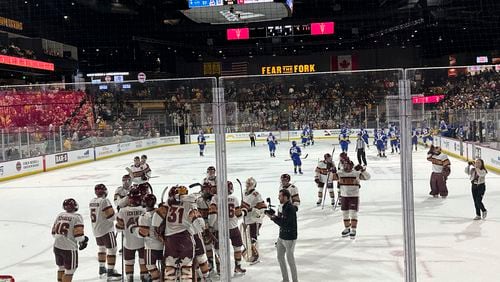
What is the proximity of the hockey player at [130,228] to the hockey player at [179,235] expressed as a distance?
670 mm

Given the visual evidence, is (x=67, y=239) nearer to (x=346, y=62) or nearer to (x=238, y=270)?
(x=238, y=270)

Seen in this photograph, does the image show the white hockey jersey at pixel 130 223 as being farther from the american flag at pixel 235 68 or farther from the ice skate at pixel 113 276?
the american flag at pixel 235 68

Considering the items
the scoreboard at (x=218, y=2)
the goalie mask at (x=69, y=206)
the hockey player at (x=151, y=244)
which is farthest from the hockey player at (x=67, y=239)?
the scoreboard at (x=218, y=2)

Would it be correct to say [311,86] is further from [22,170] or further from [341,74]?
[22,170]

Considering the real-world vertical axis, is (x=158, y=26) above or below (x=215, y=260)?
above

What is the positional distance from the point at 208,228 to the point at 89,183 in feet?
28.6

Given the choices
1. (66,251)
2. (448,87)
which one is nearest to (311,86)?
(448,87)

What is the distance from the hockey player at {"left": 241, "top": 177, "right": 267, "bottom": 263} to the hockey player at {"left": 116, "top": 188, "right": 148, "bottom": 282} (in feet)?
3.83

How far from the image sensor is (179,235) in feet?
15.4

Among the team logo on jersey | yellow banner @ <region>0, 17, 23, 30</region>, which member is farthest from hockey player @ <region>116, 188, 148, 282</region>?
yellow banner @ <region>0, 17, 23, 30</region>

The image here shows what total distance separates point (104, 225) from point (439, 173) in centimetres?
688

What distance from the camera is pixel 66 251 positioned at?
→ 512cm

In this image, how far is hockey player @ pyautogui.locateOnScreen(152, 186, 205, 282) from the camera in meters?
4.70

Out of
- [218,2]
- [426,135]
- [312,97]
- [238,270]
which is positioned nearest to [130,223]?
[238,270]
